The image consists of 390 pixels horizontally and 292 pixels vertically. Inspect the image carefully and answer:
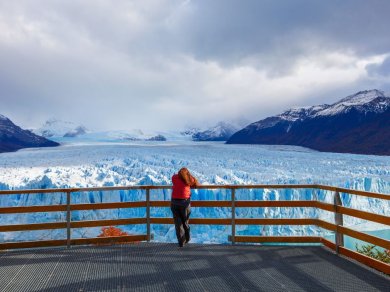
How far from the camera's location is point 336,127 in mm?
150625

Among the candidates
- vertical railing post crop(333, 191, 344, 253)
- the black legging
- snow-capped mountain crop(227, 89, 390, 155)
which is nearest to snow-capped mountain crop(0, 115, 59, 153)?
snow-capped mountain crop(227, 89, 390, 155)

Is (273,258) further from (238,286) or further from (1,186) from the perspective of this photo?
(1,186)

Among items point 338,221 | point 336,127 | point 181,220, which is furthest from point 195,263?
point 336,127

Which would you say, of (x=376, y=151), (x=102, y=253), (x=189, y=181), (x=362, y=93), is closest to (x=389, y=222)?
(x=189, y=181)

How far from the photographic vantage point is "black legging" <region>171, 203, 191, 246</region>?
7328 mm

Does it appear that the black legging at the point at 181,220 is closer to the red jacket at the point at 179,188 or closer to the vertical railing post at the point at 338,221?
the red jacket at the point at 179,188

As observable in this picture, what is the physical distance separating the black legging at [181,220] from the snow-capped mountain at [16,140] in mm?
130453

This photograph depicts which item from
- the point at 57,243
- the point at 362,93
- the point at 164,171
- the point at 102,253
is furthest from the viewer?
the point at 362,93

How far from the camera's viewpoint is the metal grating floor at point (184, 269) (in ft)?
17.2

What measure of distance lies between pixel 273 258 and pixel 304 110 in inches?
7139

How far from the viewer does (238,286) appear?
5199 mm

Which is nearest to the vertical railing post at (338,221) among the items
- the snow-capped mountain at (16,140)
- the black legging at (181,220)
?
the black legging at (181,220)

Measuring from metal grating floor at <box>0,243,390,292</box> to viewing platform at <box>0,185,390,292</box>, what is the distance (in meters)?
0.01

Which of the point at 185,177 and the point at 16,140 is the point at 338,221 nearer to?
the point at 185,177
